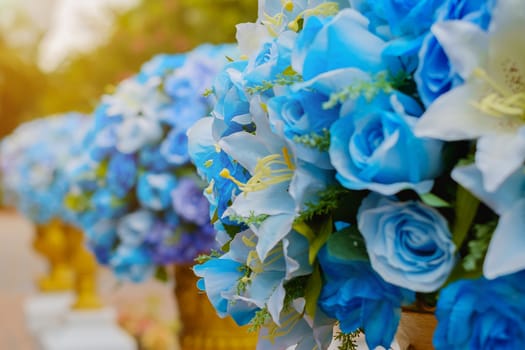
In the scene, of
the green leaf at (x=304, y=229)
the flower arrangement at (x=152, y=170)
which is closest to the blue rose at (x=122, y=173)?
the flower arrangement at (x=152, y=170)

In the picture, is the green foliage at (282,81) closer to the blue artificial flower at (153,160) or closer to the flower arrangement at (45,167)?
the blue artificial flower at (153,160)

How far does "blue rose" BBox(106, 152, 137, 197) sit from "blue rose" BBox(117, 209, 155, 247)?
2.7 inches

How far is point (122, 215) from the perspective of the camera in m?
2.20

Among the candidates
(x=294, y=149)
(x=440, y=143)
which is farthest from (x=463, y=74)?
(x=294, y=149)

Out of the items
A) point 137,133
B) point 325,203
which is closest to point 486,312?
point 325,203

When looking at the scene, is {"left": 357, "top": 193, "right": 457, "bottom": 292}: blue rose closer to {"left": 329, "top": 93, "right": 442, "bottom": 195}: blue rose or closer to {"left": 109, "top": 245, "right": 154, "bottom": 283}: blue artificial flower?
{"left": 329, "top": 93, "right": 442, "bottom": 195}: blue rose

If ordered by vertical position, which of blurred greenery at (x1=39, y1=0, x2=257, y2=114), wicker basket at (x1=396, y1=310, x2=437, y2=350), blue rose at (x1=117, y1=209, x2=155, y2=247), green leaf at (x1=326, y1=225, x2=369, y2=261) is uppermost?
blurred greenery at (x1=39, y1=0, x2=257, y2=114)

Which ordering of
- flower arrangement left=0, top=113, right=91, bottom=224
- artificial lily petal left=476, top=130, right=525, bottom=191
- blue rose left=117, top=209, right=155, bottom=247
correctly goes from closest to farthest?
artificial lily petal left=476, top=130, right=525, bottom=191 → blue rose left=117, top=209, right=155, bottom=247 → flower arrangement left=0, top=113, right=91, bottom=224

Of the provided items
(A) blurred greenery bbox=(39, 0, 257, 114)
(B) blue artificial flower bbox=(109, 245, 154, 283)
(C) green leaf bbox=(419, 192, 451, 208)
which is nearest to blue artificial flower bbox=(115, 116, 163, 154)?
(B) blue artificial flower bbox=(109, 245, 154, 283)

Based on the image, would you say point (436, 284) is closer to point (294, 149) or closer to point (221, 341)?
point (294, 149)

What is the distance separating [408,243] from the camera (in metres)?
0.67

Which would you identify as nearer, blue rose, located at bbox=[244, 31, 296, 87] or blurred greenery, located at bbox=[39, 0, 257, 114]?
blue rose, located at bbox=[244, 31, 296, 87]

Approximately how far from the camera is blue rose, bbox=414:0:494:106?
2.15ft

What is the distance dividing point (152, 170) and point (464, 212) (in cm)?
149
